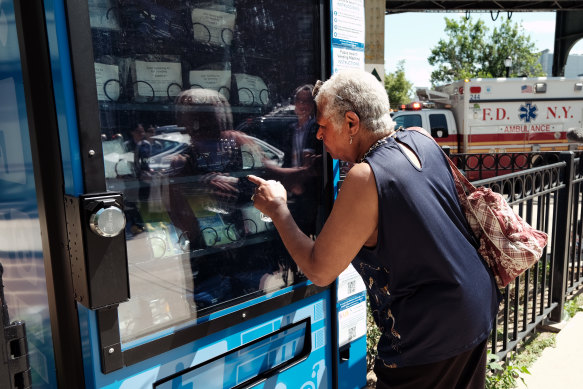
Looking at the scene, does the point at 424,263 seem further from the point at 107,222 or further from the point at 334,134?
the point at 107,222

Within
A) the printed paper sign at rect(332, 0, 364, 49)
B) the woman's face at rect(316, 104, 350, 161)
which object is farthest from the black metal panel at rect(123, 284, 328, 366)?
the printed paper sign at rect(332, 0, 364, 49)

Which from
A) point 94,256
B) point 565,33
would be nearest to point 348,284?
point 94,256

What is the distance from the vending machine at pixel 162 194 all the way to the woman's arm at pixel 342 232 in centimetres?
45

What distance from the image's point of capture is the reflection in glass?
1601 millimetres

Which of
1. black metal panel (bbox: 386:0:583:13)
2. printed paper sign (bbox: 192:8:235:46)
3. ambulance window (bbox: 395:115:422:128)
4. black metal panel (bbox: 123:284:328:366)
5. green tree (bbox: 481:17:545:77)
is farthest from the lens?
green tree (bbox: 481:17:545:77)

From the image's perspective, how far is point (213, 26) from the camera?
186 cm

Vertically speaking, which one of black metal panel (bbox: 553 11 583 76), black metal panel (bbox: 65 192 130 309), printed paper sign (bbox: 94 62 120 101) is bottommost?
black metal panel (bbox: 65 192 130 309)

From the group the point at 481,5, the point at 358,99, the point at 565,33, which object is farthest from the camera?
the point at 565,33

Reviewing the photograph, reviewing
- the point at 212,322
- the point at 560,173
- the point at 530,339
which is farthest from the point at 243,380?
the point at 560,173

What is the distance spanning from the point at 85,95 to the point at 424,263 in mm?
1111

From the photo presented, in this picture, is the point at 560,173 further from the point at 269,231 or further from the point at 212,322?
the point at 212,322

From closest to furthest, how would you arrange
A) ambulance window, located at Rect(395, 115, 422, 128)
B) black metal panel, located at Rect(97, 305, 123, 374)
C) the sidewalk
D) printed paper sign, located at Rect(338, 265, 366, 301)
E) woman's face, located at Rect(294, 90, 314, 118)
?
black metal panel, located at Rect(97, 305, 123, 374) → woman's face, located at Rect(294, 90, 314, 118) → printed paper sign, located at Rect(338, 265, 366, 301) → the sidewalk → ambulance window, located at Rect(395, 115, 422, 128)

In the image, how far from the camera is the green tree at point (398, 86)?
31.4 metres

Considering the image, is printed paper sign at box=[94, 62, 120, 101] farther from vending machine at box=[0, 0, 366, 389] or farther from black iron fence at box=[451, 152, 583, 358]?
black iron fence at box=[451, 152, 583, 358]
